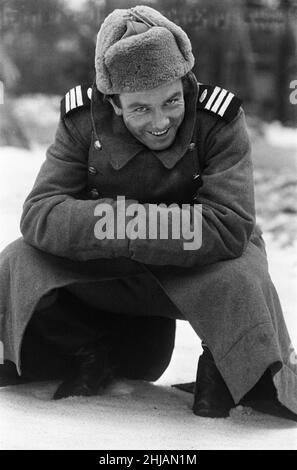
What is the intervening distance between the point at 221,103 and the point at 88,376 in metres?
0.89

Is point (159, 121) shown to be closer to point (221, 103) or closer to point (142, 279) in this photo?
point (221, 103)

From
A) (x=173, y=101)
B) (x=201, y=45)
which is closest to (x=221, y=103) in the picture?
(x=173, y=101)

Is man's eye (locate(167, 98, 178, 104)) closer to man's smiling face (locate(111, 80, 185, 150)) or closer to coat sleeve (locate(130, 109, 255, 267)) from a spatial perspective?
man's smiling face (locate(111, 80, 185, 150))

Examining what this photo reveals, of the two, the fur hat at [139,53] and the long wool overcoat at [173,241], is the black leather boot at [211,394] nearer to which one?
the long wool overcoat at [173,241]

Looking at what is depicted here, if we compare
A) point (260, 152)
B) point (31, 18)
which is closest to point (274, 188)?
point (260, 152)

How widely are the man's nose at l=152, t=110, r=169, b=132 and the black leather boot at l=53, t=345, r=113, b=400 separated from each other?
727 mm

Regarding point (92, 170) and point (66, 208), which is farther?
point (92, 170)

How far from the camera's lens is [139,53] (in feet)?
7.59

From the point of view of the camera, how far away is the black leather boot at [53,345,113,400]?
103 inches

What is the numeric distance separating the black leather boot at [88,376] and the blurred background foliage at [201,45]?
3.35 metres

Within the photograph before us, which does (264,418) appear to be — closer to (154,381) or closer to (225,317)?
(225,317)

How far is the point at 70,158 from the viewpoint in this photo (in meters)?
2.53

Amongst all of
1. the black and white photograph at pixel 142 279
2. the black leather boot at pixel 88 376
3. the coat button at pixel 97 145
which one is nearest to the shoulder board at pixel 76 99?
the black and white photograph at pixel 142 279

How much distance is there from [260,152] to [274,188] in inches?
17.7
